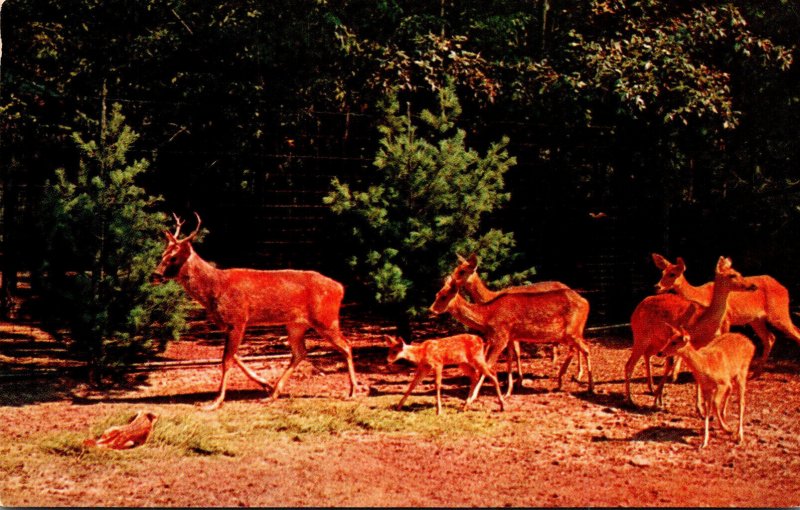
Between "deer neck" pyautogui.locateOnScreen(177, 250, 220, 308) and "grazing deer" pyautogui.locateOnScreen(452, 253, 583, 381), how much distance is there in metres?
2.58

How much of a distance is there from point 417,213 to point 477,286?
1264mm

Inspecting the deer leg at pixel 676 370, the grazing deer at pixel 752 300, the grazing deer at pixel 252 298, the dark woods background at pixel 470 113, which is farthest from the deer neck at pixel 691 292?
the grazing deer at pixel 252 298

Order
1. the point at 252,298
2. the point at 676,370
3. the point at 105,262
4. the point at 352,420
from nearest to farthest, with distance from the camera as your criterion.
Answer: the point at 352,420 < the point at 252,298 < the point at 105,262 < the point at 676,370

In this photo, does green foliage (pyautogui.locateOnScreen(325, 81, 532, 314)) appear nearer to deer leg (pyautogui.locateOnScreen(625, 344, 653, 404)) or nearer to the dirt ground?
the dirt ground

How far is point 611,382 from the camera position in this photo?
35.9ft

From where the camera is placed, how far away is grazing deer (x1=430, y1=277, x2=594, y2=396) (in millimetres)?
10070

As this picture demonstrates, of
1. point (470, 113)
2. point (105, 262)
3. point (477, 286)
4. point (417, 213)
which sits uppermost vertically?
point (470, 113)

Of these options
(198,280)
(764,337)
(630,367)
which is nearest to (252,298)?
(198,280)

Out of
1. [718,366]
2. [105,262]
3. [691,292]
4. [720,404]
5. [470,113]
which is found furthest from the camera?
[470,113]

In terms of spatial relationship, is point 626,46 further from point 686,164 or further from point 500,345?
point 500,345

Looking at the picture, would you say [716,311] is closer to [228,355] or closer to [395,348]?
[395,348]

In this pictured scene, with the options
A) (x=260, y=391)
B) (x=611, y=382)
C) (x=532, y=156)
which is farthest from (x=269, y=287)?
(x=532, y=156)

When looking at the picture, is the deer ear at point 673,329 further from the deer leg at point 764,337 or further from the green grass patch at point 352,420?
the deer leg at point 764,337

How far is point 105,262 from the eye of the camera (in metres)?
10.3
